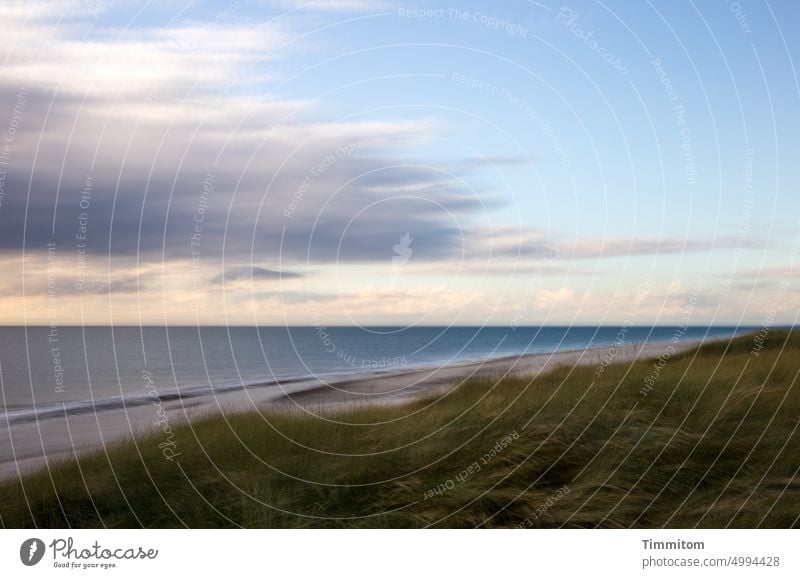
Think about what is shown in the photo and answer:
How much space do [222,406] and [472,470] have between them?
1125cm

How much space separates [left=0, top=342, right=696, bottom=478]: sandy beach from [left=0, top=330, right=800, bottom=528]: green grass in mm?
1466

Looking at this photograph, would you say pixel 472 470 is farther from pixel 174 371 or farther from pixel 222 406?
pixel 174 371

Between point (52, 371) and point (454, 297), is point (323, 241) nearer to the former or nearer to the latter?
point (454, 297)

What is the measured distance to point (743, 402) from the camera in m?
10.7

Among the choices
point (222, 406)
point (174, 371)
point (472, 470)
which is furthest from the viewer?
point (174, 371)

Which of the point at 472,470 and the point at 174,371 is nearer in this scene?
the point at 472,470

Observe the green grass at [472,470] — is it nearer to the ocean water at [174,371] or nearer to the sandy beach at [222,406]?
the sandy beach at [222,406]

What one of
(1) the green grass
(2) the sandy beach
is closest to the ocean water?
(2) the sandy beach

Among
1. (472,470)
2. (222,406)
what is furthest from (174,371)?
(472,470)

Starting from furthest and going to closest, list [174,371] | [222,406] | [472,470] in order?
[174,371] < [222,406] < [472,470]

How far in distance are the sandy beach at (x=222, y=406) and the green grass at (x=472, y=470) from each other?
4.81 ft

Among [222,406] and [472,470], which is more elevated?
[472,470]

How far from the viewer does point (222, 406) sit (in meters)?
19.0

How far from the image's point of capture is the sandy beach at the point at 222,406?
1398 cm
